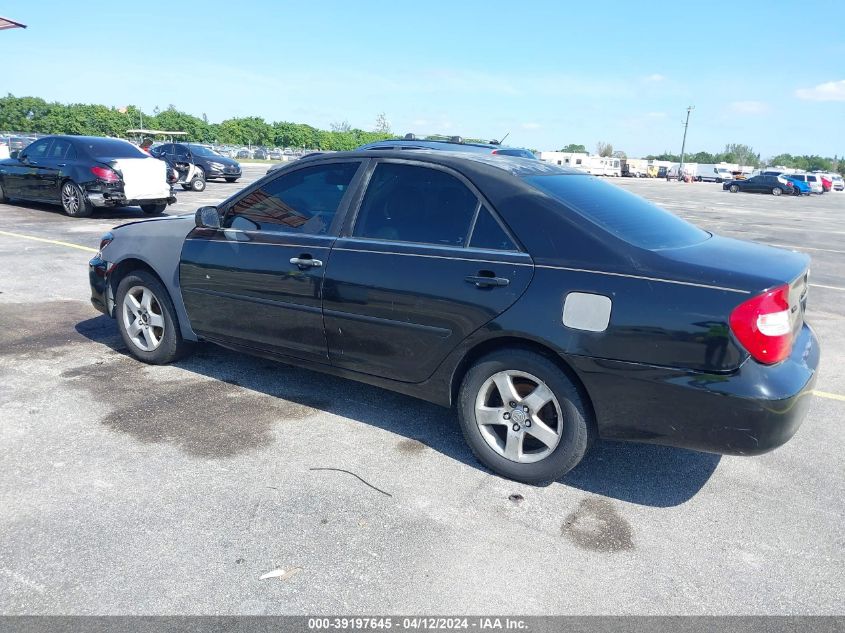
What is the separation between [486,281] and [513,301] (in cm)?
18

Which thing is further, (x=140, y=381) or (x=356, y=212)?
(x=140, y=381)

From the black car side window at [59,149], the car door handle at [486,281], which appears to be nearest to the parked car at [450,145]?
the car door handle at [486,281]

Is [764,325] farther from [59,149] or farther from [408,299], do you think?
[59,149]

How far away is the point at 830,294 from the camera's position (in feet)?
28.9

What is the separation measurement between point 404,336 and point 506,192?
96 cm

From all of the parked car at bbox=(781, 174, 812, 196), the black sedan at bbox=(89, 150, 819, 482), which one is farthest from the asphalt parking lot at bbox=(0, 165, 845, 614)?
the parked car at bbox=(781, 174, 812, 196)

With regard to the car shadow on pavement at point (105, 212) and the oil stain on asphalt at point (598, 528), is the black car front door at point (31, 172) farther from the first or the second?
the oil stain on asphalt at point (598, 528)

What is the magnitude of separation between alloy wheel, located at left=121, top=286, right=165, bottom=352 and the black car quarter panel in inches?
68.5

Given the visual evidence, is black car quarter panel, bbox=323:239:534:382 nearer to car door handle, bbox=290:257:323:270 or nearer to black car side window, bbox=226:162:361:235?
car door handle, bbox=290:257:323:270

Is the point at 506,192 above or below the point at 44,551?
above

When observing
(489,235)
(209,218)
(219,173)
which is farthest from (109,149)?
(489,235)

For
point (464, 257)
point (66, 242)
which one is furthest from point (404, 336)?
point (66, 242)

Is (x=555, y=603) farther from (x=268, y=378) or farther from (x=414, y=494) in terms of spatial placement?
(x=268, y=378)

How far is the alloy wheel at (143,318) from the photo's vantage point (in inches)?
197
